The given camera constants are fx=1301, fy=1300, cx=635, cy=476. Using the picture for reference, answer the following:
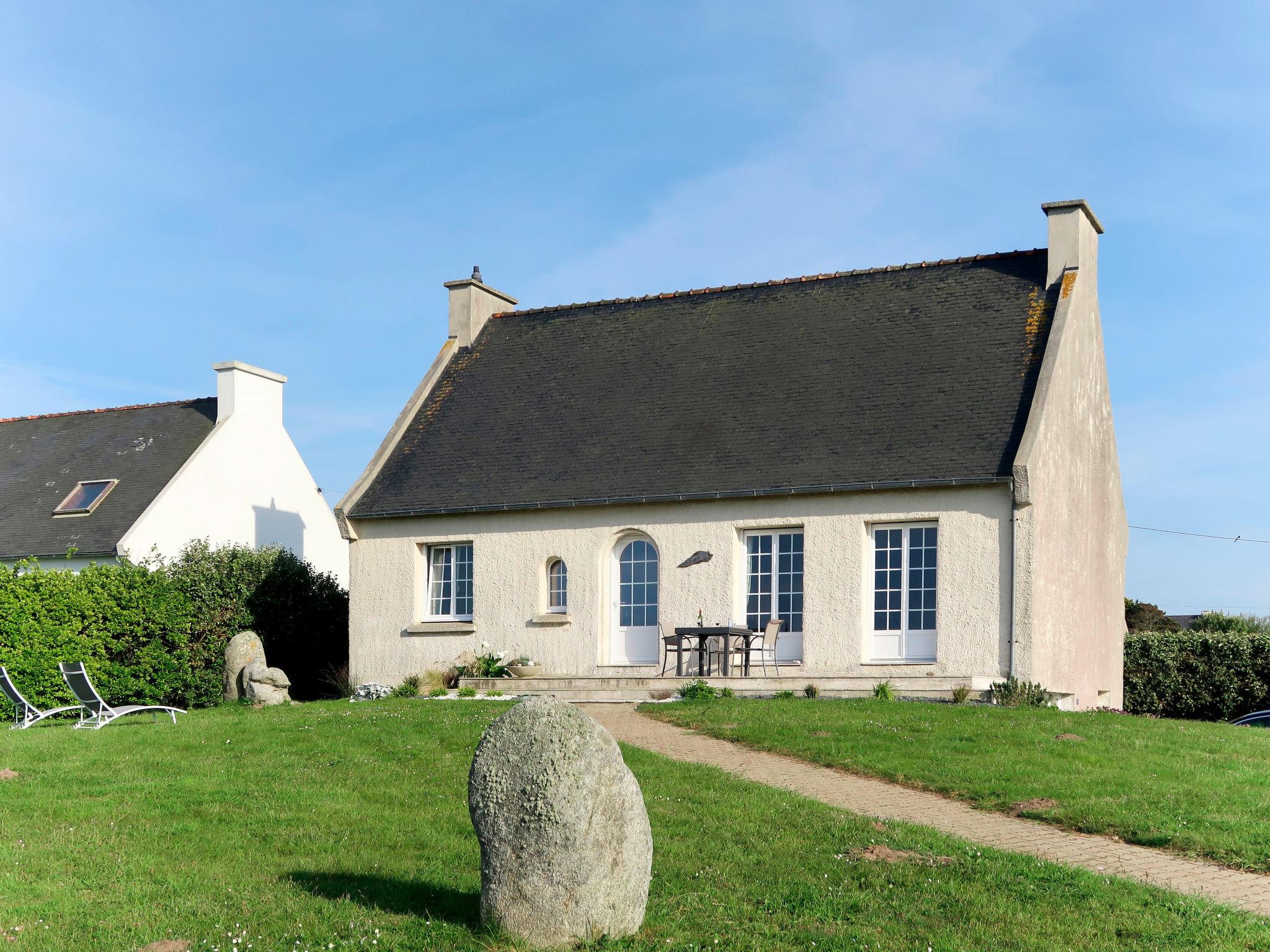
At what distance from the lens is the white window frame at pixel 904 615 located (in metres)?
20.7

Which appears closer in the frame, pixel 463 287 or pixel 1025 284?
pixel 1025 284

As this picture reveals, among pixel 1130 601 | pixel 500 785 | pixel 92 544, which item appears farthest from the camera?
pixel 1130 601

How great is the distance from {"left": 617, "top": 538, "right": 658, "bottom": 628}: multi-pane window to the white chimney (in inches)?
520

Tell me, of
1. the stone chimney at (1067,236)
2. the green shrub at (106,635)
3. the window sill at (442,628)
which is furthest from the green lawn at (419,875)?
the stone chimney at (1067,236)

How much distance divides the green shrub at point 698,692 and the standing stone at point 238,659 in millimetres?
7893

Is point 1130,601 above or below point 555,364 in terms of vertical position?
below

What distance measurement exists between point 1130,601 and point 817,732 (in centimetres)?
2678

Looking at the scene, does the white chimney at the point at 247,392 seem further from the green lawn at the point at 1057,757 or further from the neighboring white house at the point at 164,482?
the green lawn at the point at 1057,757

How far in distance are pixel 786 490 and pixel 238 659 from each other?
10.3 metres

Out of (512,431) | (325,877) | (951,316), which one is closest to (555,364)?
(512,431)

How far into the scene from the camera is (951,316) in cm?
2339

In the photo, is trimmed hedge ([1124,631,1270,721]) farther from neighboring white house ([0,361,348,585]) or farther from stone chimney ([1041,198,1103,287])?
neighboring white house ([0,361,348,585])

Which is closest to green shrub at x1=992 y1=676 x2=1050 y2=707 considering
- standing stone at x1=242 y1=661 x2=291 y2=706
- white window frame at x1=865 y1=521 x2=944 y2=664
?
white window frame at x1=865 y1=521 x2=944 y2=664

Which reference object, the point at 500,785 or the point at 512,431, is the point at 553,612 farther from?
the point at 500,785
